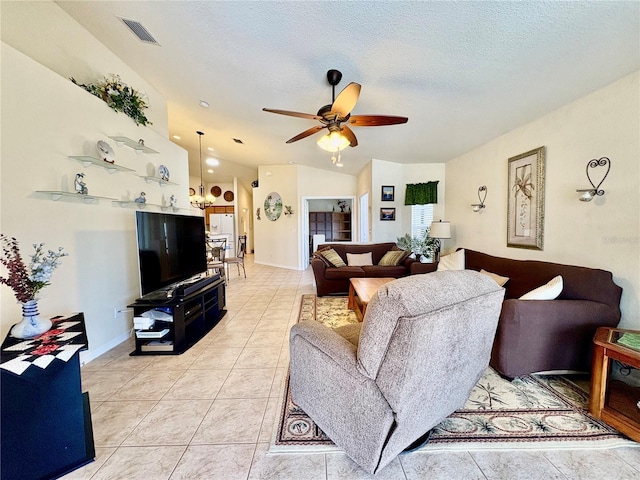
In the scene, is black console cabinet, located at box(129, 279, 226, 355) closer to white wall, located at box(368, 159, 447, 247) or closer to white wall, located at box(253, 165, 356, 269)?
white wall, located at box(368, 159, 447, 247)

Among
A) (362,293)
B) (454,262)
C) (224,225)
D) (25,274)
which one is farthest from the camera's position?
(224,225)

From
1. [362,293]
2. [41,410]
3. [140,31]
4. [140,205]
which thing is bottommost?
[41,410]

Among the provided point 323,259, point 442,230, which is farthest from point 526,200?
point 323,259

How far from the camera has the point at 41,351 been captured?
50.3 inches

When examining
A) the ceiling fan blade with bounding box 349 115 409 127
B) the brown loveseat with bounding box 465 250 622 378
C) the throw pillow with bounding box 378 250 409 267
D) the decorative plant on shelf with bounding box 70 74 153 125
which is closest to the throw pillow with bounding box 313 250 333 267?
the throw pillow with bounding box 378 250 409 267

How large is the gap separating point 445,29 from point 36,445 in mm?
3337

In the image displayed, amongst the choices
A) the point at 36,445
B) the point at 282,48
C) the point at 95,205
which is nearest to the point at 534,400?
the point at 36,445

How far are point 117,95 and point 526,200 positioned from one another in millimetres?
4602

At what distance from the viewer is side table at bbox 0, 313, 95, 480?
1.16 meters

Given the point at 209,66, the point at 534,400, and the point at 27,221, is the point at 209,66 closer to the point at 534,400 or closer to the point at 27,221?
the point at 27,221

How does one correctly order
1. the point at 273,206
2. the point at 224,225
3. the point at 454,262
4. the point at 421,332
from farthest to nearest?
the point at 224,225 → the point at 273,206 → the point at 454,262 → the point at 421,332

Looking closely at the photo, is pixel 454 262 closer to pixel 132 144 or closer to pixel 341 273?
pixel 341 273

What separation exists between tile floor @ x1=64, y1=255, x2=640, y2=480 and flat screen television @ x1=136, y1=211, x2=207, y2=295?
2.59ft

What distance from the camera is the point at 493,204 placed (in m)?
3.54
